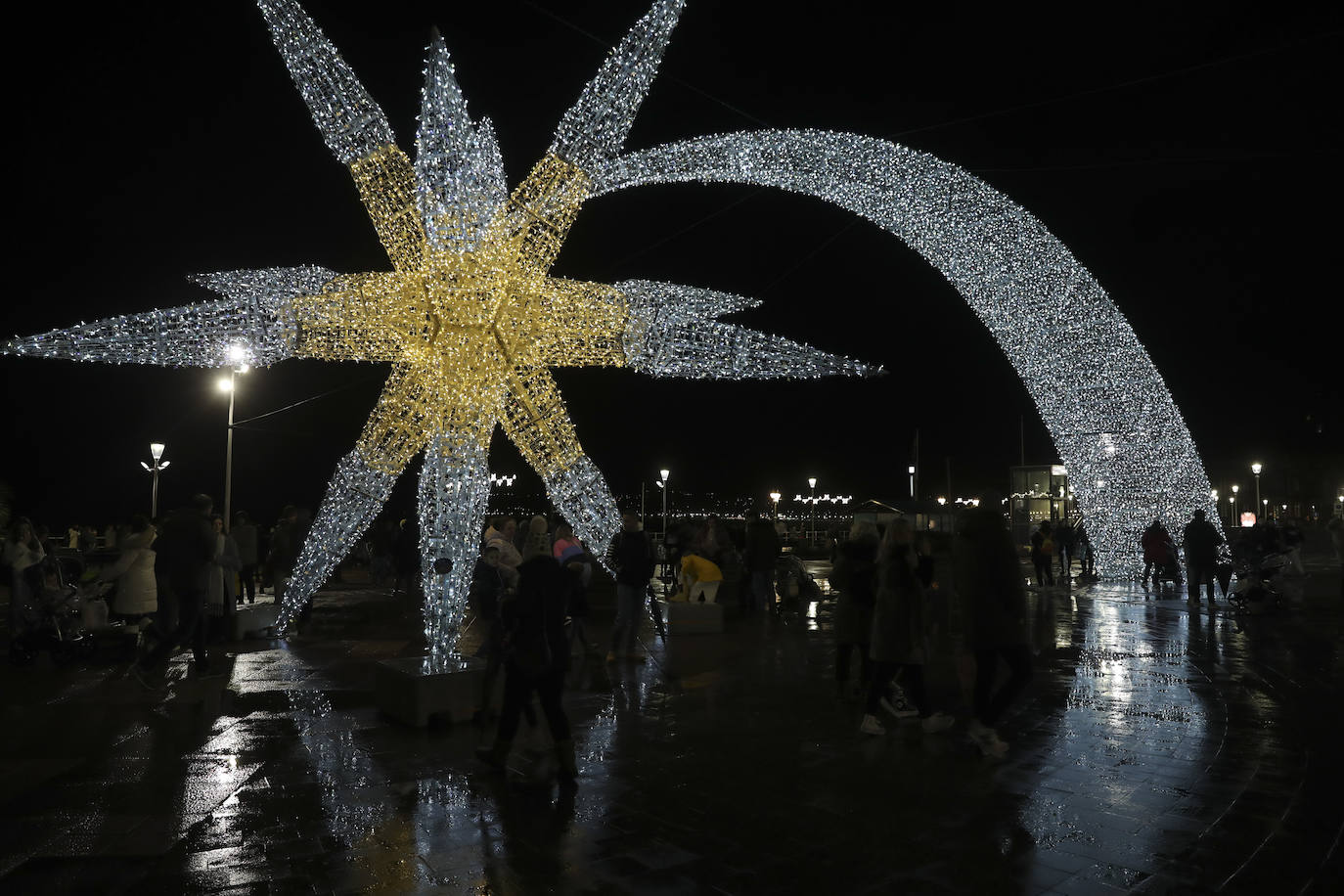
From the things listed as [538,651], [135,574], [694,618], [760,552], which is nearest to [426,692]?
[538,651]

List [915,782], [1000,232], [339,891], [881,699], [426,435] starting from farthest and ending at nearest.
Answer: [1000,232] < [426,435] < [881,699] < [915,782] < [339,891]

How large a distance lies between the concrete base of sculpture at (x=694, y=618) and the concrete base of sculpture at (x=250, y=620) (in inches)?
180

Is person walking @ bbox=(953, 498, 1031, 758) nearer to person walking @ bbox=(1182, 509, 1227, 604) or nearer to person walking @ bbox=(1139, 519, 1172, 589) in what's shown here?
person walking @ bbox=(1182, 509, 1227, 604)

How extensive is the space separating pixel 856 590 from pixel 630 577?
2608 mm

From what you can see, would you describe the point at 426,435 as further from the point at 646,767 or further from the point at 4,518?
the point at 4,518

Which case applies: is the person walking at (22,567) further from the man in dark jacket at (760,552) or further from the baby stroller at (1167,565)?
the baby stroller at (1167,565)

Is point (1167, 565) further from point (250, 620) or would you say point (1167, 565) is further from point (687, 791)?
point (250, 620)

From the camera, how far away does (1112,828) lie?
4277 mm

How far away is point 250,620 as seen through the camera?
10852mm

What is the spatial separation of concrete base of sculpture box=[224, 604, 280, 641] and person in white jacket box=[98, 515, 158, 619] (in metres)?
1.32

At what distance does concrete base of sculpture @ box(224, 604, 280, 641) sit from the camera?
34.9 feet

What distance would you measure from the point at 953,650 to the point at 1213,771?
4.93 metres

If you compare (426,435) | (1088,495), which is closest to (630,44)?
(426,435)

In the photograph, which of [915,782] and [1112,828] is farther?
[915,782]
